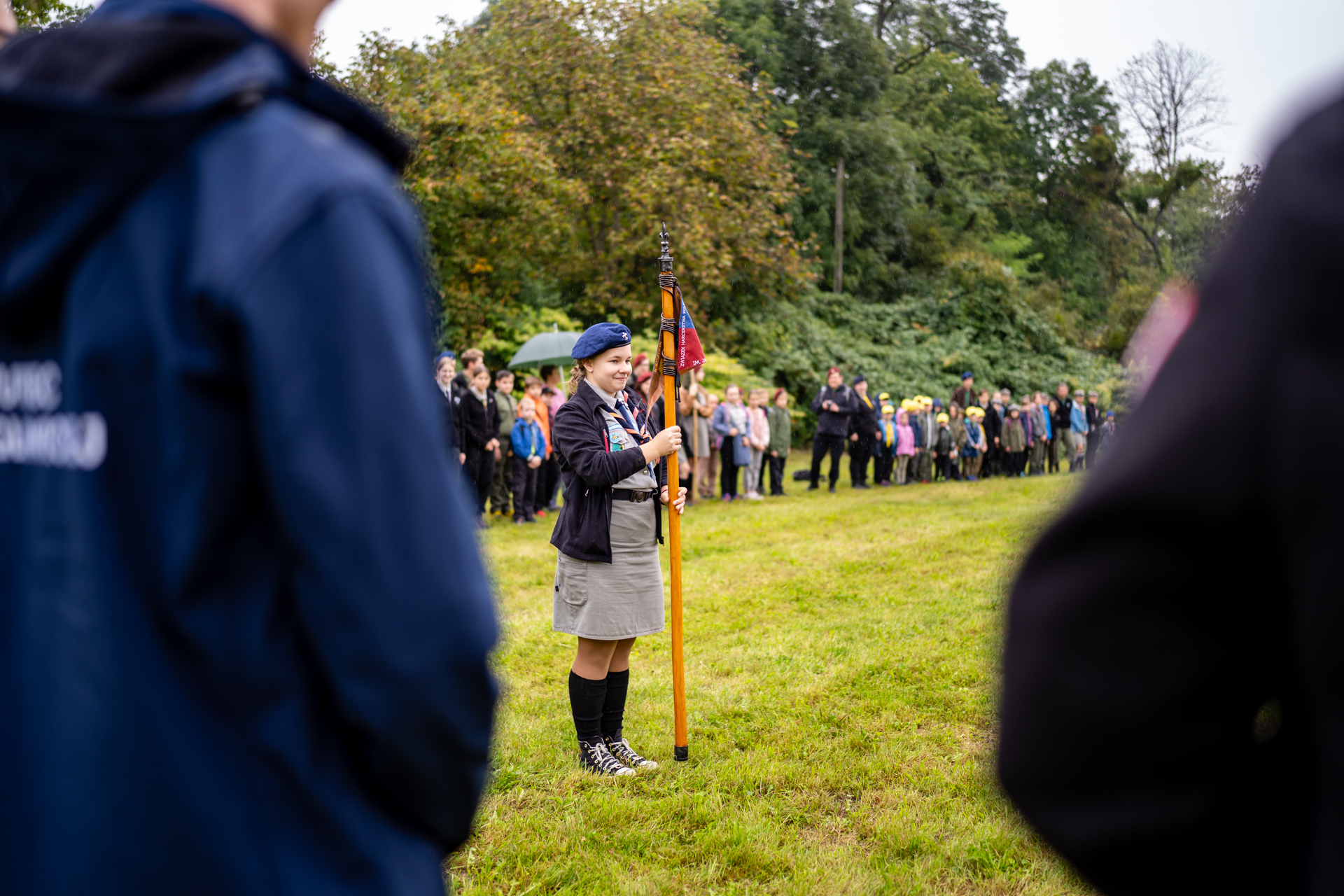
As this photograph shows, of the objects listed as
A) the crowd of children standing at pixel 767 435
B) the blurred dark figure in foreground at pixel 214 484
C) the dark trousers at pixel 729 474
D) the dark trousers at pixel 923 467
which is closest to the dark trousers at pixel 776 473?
the crowd of children standing at pixel 767 435

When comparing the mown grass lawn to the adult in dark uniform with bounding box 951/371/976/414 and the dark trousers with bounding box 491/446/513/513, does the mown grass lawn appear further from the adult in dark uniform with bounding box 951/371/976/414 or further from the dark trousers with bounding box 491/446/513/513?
the adult in dark uniform with bounding box 951/371/976/414

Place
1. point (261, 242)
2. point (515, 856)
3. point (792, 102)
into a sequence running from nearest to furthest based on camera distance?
point (261, 242), point (515, 856), point (792, 102)

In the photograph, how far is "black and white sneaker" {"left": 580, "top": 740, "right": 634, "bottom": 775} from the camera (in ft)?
16.7

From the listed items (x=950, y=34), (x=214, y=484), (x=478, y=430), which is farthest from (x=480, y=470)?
(x=950, y=34)

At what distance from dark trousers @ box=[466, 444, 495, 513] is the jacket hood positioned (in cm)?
1199

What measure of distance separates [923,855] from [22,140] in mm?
4219

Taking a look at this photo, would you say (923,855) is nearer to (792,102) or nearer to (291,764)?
(291,764)

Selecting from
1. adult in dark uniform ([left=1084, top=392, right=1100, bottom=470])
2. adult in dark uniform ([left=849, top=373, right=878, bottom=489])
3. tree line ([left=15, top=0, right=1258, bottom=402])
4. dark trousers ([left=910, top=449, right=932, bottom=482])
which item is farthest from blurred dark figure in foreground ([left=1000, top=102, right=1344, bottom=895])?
adult in dark uniform ([left=1084, top=392, right=1100, bottom=470])

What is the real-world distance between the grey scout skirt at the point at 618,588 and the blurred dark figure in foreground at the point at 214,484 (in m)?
3.82

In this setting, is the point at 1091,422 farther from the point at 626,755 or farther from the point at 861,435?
the point at 626,755

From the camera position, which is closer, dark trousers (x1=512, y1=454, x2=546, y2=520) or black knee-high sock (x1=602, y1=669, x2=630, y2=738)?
black knee-high sock (x1=602, y1=669, x2=630, y2=738)

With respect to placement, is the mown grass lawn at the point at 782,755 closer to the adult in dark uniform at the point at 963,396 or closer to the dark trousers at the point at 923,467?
the dark trousers at the point at 923,467

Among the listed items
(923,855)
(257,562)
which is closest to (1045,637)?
(257,562)

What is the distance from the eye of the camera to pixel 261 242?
3.30 feet
